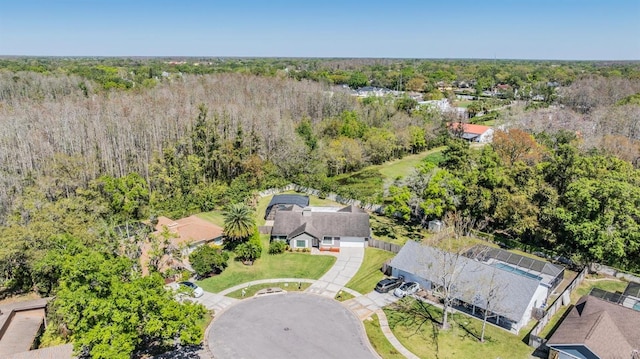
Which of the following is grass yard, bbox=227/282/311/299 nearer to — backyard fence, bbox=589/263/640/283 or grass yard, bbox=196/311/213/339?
grass yard, bbox=196/311/213/339

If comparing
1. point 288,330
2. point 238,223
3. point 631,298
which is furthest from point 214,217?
point 631,298

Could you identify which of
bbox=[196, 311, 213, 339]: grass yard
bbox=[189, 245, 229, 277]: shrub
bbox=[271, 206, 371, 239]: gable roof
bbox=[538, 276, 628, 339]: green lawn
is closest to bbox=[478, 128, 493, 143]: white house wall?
bbox=[271, 206, 371, 239]: gable roof

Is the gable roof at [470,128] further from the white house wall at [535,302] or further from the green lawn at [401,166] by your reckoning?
the white house wall at [535,302]

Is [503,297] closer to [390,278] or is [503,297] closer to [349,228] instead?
[390,278]

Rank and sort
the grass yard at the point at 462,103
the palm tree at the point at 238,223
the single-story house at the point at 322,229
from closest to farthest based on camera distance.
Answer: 1. the palm tree at the point at 238,223
2. the single-story house at the point at 322,229
3. the grass yard at the point at 462,103

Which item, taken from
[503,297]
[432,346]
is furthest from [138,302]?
[503,297]

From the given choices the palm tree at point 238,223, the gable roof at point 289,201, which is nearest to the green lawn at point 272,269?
the palm tree at point 238,223
